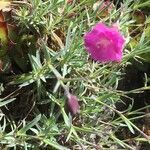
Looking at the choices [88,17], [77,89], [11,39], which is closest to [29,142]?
[77,89]

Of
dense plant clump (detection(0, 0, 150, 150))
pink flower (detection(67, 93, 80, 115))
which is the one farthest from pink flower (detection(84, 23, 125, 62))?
dense plant clump (detection(0, 0, 150, 150))

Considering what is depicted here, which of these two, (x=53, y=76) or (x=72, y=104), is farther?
(x=53, y=76)

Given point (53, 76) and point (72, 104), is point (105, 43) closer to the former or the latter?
point (72, 104)

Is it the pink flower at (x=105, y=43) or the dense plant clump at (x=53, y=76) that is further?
the dense plant clump at (x=53, y=76)

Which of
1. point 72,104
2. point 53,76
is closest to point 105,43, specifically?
point 72,104

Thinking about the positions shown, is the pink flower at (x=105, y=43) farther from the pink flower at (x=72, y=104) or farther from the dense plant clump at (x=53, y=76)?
the dense plant clump at (x=53, y=76)

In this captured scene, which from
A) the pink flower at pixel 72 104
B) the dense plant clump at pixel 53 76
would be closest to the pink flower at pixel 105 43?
the pink flower at pixel 72 104

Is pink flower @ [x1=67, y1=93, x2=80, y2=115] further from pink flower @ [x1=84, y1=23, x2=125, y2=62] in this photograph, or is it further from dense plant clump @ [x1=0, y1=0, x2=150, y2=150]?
dense plant clump @ [x1=0, y1=0, x2=150, y2=150]

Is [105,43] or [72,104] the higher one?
[105,43]
